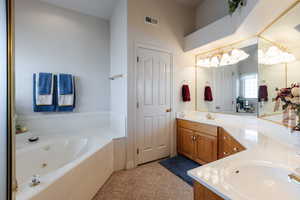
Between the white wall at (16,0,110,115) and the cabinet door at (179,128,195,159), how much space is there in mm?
1707

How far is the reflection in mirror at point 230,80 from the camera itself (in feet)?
7.15

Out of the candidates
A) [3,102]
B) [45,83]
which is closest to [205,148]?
[3,102]

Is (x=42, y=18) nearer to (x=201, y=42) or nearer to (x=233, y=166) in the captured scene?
(x=201, y=42)

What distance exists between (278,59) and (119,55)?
2.32 m

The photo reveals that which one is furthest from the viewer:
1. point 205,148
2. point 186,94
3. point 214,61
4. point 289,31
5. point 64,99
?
point 186,94

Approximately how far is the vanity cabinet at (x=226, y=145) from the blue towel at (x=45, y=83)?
2.92 meters

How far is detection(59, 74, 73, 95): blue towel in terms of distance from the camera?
8.14 ft

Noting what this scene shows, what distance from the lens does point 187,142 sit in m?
2.62

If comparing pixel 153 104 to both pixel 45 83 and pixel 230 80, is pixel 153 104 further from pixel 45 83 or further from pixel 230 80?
pixel 45 83

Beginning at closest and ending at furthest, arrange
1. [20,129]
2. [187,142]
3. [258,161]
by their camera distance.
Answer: [258,161] < [20,129] < [187,142]

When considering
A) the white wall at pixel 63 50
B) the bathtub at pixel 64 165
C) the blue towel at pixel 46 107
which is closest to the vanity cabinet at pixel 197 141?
the bathtub at pixel 64 165

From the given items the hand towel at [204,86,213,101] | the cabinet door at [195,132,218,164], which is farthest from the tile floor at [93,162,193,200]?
the hand towel at [204,86,213,101]

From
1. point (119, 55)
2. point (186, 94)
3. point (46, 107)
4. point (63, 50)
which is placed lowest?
point (46, 107)

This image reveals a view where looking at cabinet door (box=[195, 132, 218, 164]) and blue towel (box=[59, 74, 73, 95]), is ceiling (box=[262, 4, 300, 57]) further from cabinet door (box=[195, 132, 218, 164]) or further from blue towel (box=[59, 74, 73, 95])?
blue towel (box=[59, 74, 73, 95])
